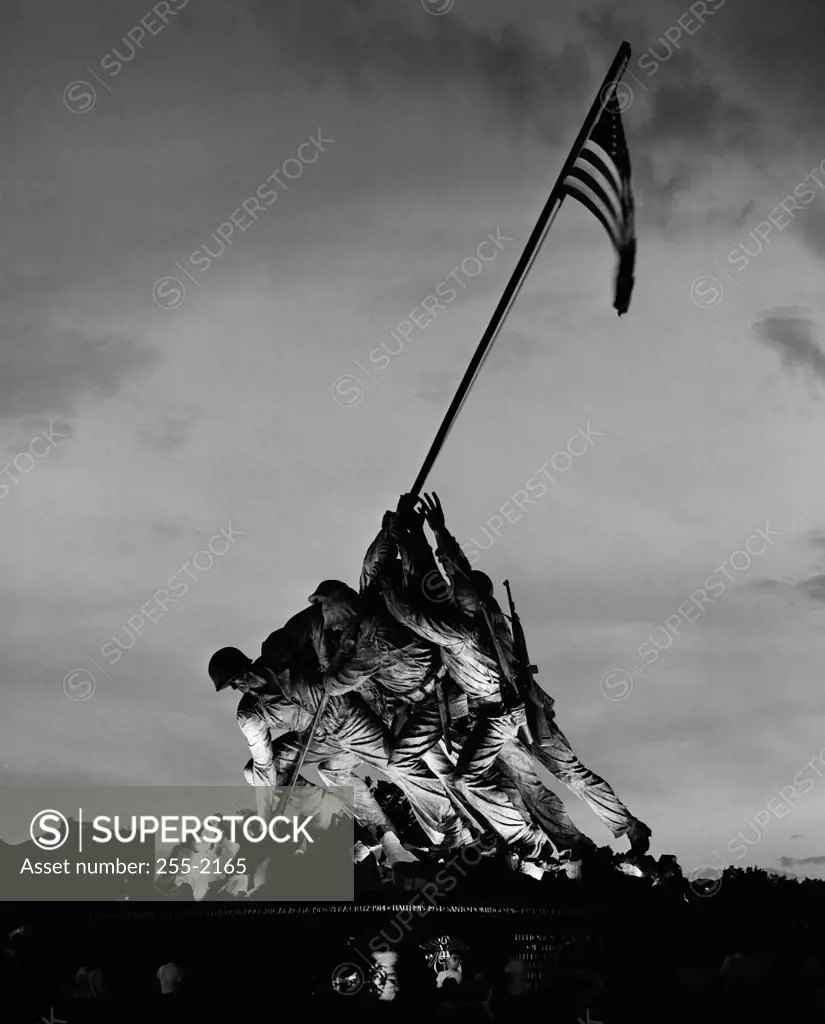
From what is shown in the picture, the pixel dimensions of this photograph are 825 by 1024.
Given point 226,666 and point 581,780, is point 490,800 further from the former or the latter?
point 226,666

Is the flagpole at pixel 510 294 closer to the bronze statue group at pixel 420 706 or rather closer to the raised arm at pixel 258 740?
the bronze statue group at pixel 420 706

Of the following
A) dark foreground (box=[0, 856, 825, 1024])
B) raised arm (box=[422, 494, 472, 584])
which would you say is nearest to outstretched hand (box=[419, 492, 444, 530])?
raised arm (box=[422, 494, 472, 584])

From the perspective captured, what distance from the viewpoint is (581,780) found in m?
16.4

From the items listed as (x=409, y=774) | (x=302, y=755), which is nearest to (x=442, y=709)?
(x=409, y=774)

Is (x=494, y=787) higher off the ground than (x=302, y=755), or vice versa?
(x=302, y=755)

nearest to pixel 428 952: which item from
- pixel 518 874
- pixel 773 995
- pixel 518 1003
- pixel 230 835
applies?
pixel 518 874

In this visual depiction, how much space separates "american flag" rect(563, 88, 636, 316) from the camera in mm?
16016

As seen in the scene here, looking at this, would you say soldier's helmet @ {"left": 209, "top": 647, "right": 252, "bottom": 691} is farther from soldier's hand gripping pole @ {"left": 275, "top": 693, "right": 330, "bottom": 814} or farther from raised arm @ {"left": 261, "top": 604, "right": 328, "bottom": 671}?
soldier's hand gripping pole @ {"left": 275, "top": 693, "right": 330, "bottom": 814}

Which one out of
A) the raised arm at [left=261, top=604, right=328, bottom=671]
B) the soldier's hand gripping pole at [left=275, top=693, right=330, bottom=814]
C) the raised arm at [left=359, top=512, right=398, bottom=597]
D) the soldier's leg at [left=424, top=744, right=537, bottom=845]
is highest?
the raised arm at [left=359, top=512, right=398, bottom=597]

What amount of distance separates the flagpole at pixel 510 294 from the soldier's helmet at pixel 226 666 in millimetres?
2736

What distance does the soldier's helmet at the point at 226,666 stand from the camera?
1628cm

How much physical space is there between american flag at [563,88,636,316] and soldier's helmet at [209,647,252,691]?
581 cm

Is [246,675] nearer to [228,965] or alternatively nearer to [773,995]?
[228,965]

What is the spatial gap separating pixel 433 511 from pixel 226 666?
2.95m
